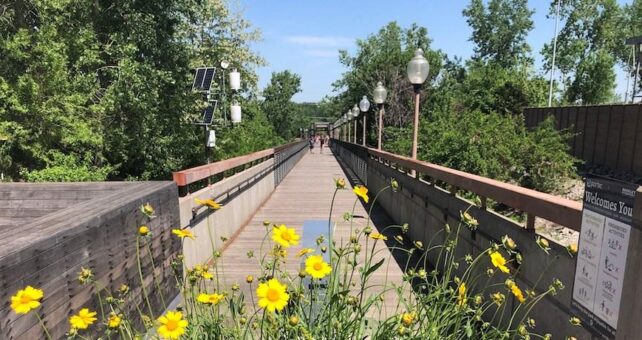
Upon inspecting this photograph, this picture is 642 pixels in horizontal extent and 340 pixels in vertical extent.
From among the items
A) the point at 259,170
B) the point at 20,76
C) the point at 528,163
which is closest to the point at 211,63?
the point at 20,76

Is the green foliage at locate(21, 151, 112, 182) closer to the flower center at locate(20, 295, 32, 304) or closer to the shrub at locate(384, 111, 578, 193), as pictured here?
the shrub at locate(384, 111, 578, 193)

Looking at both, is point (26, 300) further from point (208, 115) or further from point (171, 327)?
point (208, 115)

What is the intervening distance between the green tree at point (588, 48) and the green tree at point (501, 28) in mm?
4854

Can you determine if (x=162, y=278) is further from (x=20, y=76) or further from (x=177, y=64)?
(x=177, y=64)

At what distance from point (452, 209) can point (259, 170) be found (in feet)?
18.3

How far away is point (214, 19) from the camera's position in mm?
25797

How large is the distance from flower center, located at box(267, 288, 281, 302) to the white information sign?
3.37 feet

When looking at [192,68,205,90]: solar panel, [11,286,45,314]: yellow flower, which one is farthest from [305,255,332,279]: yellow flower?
[192,68,205,90]: solar panel

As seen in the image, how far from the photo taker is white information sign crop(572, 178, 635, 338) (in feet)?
4.46

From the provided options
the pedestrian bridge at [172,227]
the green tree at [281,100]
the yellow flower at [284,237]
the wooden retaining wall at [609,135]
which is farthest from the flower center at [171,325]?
the green tree at [281,100]

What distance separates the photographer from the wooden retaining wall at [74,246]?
77.8 inches

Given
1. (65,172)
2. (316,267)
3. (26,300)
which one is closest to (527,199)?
(316,267)

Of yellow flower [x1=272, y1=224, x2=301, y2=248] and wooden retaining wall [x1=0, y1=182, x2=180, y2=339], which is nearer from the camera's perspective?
yellow flower [x1=272, y1=224, x2=301, y2=248]

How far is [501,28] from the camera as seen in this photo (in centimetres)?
6053
